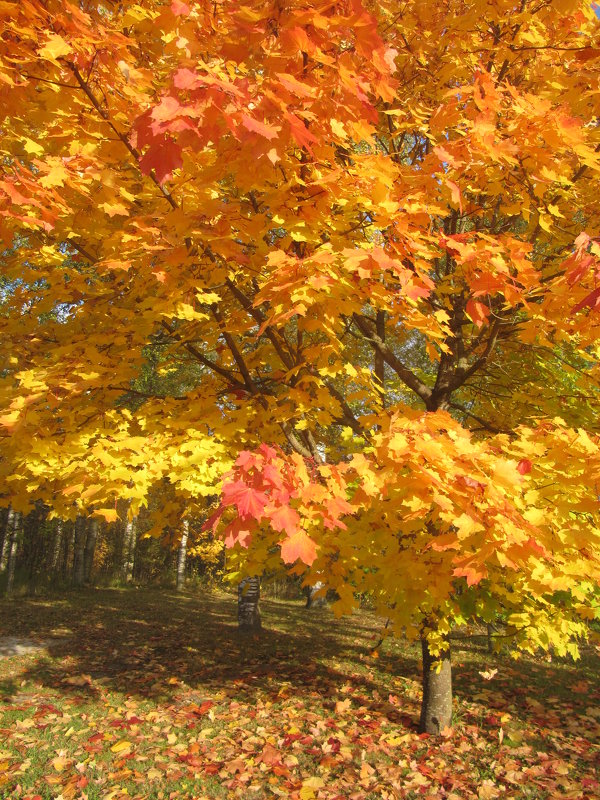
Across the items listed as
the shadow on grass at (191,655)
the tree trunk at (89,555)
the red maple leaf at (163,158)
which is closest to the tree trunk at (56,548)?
the tree trunk at (89,555)

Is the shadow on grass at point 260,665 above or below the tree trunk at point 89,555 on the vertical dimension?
below

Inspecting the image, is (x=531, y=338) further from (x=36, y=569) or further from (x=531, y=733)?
(x=36, y=569)

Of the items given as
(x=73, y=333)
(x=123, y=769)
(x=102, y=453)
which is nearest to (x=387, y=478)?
(x=102, y=453)

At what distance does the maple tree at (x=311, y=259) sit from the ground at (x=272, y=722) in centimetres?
89

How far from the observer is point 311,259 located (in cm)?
245

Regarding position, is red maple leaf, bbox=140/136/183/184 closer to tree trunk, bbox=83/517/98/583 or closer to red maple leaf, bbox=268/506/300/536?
red maple leaf, bbox=268/506/300/536

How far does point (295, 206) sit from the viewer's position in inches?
112

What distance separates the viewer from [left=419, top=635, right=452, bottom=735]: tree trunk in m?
5.40

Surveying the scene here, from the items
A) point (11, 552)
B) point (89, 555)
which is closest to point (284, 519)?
point (11, 552)

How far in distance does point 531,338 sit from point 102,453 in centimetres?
287

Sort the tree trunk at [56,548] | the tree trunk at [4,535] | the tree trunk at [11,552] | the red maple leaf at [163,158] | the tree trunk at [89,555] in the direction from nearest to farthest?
the red maple leaf at [163,158] → the tree trunk at [11,552] → the tree trunk at [89,555] → the tree trunk at [4,535] → the tree trunk at [56,548]

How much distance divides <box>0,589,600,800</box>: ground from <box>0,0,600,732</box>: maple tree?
890mm

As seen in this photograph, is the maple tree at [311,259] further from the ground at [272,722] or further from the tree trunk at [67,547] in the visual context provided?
the tree trunk at [67,547]

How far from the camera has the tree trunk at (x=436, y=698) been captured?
5.40m
